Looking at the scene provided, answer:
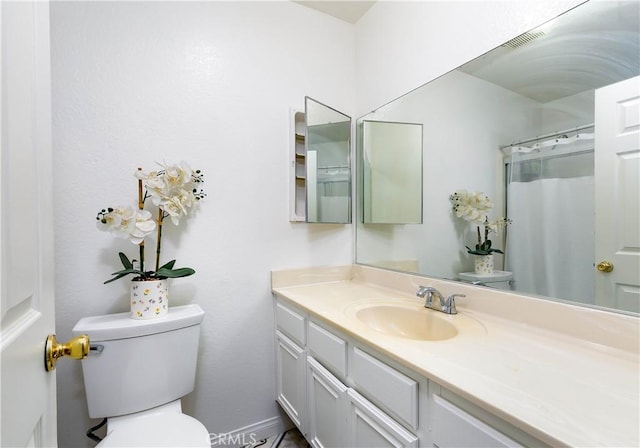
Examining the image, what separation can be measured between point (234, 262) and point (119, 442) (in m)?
0.81

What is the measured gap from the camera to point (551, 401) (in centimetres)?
57

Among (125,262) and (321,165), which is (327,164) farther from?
(125,262)

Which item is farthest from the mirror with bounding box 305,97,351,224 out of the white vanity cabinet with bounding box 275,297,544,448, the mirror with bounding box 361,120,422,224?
the white vanity cabinet with bounding box 275,297,544,448

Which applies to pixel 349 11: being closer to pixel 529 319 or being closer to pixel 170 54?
pixel 170 54

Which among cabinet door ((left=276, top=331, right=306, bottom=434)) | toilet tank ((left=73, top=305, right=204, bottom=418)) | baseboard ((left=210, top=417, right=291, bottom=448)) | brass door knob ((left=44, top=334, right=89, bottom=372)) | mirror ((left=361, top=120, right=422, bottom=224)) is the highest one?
mirror ((left=361, top=120, right=422, bottom=224))

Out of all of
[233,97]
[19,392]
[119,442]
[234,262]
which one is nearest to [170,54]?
[233,97]

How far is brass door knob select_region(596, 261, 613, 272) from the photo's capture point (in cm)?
84

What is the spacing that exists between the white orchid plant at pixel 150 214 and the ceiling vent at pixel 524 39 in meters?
1.38

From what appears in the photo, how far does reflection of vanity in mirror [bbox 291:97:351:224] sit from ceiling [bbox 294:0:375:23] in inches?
24.7

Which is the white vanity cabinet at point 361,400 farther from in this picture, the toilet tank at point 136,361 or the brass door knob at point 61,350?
the brass door knob at point 61,350

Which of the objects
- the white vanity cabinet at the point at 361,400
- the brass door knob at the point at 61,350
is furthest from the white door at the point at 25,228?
the white vanity cabinet at the point at 361,400

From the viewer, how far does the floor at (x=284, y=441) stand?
1.55m

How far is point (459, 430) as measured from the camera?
654 mm

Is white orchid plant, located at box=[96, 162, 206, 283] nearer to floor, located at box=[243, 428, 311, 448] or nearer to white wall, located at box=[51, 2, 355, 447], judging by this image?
white wall, located at box=[51, 2, 355, 447]
